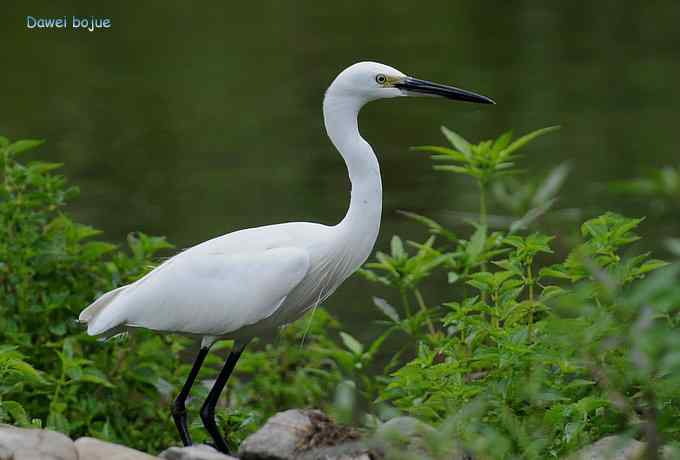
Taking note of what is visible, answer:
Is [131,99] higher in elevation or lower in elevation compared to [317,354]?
higher

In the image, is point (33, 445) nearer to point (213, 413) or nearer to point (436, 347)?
point (213, 413)

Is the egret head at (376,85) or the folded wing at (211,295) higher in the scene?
the egret head at (376,85)

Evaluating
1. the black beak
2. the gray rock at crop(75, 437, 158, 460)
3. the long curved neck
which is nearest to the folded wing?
the long curved neck

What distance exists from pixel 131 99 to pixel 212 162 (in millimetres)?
2386

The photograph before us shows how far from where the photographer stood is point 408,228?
8.88 meters

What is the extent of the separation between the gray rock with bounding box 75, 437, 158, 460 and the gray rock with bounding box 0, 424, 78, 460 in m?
0.03

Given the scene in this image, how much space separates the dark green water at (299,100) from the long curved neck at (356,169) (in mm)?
2065

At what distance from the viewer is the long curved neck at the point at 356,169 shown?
4523mm

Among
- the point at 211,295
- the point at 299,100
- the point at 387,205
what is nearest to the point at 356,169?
the point at 211,295

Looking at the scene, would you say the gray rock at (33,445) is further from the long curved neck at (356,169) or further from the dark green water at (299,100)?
the dark green water at (299,100)

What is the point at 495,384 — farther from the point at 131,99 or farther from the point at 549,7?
the point at 549,7

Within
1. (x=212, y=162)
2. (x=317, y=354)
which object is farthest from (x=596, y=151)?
(x=317, y=354)

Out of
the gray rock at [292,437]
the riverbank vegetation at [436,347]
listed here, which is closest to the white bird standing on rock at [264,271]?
the riverbank vegetation at [436,347]

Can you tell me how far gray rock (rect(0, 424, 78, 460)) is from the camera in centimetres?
332
